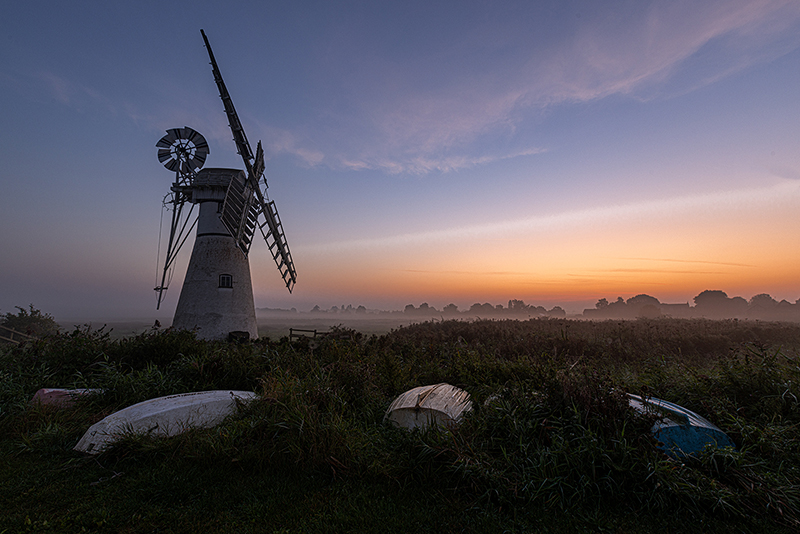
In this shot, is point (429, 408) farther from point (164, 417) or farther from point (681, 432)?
point (164, 417)

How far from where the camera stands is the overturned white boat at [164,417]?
5.26 meters

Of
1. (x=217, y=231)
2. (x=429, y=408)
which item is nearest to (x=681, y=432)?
(x=429, y=408)

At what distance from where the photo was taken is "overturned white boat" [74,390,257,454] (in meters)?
5.26

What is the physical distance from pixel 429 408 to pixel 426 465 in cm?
100

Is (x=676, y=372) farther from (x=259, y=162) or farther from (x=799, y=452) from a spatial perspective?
(x=259, y=162)

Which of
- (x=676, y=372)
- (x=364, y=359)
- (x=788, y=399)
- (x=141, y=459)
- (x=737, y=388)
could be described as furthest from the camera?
(x=364, y=359)

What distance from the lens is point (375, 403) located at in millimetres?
6594

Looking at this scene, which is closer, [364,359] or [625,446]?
[625,446]

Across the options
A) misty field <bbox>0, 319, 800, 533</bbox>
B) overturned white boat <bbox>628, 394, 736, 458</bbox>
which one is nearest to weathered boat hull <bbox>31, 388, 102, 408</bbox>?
misty field <bbox>0, 319, 800, 533</bbox>

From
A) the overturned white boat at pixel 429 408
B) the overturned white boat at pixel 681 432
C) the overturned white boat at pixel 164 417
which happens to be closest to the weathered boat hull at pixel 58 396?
the overturned white boat at pixel 164 417

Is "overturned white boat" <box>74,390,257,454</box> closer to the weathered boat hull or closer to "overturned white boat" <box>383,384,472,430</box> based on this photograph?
the weathered boat hull

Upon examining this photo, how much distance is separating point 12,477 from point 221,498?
3.00m

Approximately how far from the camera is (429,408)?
5.48m

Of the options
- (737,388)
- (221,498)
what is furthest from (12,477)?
(737,388)
